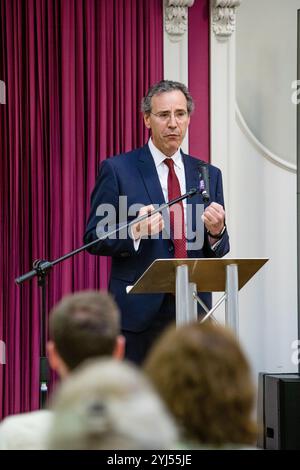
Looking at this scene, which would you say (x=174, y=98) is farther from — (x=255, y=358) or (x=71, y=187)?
(x=255, y=358)

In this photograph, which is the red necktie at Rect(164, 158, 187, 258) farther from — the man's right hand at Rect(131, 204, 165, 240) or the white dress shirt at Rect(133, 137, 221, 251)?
the man's right hand at Rect(131, 204, 165, 240)

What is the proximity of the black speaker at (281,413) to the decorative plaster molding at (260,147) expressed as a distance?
1.36 m

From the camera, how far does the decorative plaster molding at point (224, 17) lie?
19.1 feet

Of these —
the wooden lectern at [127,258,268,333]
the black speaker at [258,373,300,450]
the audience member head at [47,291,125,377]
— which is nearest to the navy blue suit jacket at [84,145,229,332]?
the wooden lectern at [127,258,268,333]

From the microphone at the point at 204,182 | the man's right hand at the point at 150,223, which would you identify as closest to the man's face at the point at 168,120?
the microphone at the point at 204,182

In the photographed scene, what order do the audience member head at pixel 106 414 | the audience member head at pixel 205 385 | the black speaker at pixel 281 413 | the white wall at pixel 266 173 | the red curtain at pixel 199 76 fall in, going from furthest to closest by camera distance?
the white wall at pixel 266 173, the red curtain at pixel 199 76, the black speaker at pixel 281 413, the audience member head at pixel 205 385, the audience member head at pixel 106 414

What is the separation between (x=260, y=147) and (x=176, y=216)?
1577 millimetres

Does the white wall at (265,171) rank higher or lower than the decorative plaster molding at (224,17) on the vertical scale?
lower

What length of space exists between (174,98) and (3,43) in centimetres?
141

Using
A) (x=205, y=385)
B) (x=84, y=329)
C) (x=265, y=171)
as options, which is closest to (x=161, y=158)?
(x=265, y=171)

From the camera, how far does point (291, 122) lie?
237 inches

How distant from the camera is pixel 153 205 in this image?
448cm

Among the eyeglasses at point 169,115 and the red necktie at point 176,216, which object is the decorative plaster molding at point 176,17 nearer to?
the eyeglasses at point 169,115
